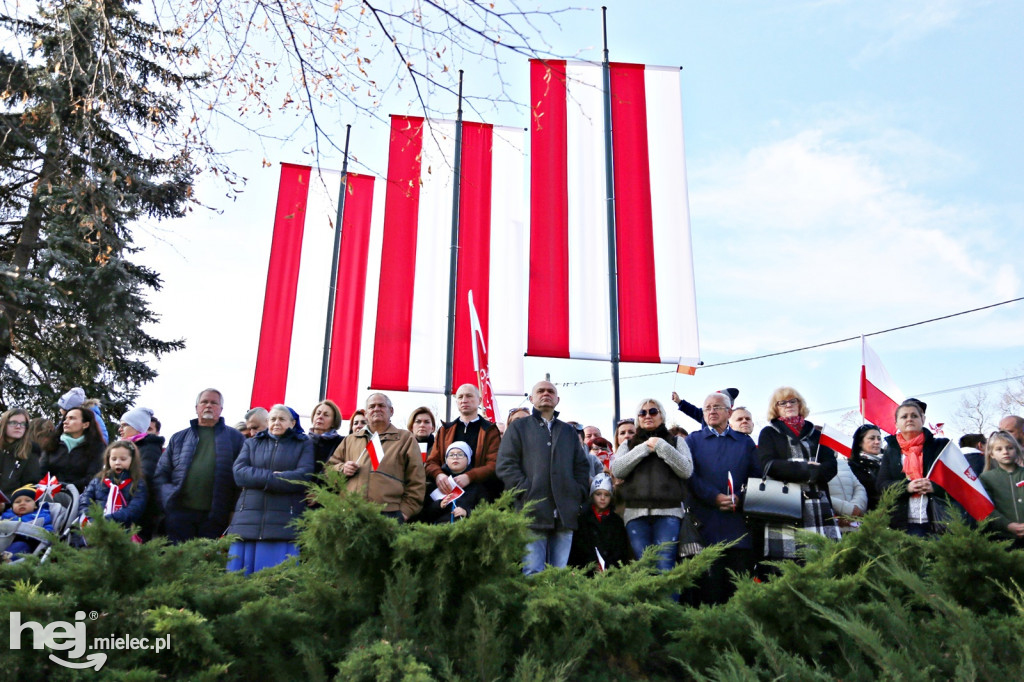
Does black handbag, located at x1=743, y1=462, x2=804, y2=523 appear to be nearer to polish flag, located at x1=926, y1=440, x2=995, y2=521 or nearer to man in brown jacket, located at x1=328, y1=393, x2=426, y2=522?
polish flag, located at x1=926, y1=440, x2=995, y2=521

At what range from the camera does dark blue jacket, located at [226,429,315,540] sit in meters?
5.86

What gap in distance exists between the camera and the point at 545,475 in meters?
5.83

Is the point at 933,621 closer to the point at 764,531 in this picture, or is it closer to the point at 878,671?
the point at 878,671

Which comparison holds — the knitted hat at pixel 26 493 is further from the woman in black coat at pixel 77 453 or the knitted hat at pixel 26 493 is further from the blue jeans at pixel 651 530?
the blue jeans at pixel 651 530

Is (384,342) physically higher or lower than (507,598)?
higher

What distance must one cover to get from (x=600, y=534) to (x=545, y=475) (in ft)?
2.50

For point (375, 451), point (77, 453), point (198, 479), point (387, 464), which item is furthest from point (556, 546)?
point (77, 453)

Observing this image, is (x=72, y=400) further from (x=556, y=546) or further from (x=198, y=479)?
(x=556, y=546)

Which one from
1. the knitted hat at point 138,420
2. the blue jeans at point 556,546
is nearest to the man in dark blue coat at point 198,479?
the knitted hat at point 138,420

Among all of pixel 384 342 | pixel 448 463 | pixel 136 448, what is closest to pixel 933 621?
pixel 448 463

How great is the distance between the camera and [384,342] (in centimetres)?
1333

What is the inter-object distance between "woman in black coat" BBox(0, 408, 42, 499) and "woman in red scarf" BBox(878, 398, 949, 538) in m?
6.32

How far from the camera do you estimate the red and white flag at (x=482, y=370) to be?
36.7 ft

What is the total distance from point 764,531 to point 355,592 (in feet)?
11.4
